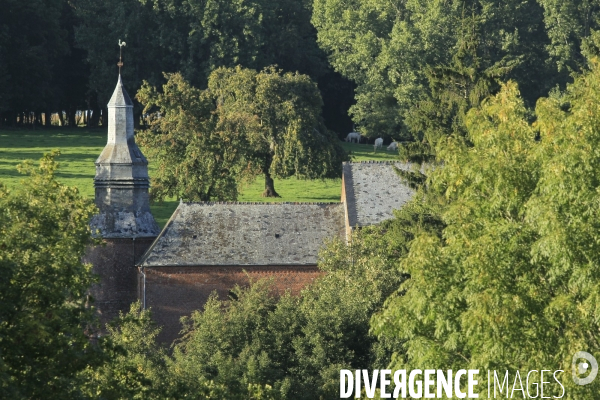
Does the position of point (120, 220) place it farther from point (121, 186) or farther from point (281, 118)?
point (281, 118)

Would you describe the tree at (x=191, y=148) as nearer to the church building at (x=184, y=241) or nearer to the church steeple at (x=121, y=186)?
the church building at (x=184, y=241)

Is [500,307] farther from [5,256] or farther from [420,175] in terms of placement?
[420,175]

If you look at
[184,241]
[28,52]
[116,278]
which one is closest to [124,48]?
[28,52]

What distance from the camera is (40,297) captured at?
2339 cm

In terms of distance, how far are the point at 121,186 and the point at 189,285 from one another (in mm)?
4197

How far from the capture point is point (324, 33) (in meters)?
92.5

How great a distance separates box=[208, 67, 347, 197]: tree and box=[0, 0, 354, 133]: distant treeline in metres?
23.5

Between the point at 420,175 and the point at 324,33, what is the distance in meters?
49.1

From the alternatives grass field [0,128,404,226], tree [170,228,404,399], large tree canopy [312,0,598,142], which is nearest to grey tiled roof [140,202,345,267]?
tree [170,228,404,399]

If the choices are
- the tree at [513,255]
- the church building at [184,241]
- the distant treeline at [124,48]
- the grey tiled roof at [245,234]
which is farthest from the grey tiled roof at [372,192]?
the distant treeline at [124,48]

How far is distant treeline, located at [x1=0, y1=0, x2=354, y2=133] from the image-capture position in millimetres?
85812

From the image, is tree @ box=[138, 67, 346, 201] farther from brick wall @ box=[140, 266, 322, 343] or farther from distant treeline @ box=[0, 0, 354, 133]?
distant treeline @ box=[0, 0, 354, 133]

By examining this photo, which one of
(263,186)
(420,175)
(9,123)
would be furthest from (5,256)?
(9,123)

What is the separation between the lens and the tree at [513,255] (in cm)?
2252
